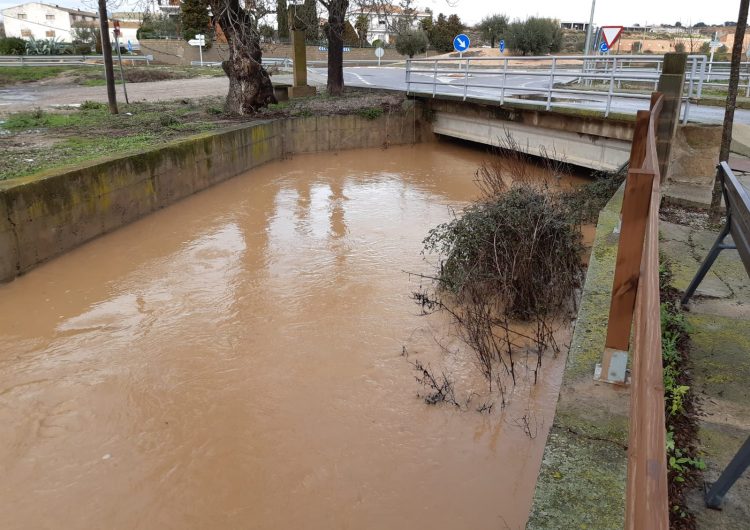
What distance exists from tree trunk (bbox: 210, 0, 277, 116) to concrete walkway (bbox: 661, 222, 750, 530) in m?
12.6

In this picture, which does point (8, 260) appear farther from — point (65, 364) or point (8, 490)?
point (8, 490)

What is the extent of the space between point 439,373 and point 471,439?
1012 millimetres

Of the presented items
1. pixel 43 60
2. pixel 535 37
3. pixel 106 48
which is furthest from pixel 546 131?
pixel 535 37

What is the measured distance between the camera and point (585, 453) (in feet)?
9.15

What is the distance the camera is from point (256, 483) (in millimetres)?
4262

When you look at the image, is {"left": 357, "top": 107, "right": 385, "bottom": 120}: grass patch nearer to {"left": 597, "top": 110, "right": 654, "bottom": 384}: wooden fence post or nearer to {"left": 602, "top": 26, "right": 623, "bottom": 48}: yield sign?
{"left": 602, "top": 26, "right": 623, "bottom": 48}: yield sign

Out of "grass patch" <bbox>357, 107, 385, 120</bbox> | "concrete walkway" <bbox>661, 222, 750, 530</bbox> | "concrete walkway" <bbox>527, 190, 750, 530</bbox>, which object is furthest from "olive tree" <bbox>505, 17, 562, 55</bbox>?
"concrete walkway" <bbox>527, 190, 750, 530</bbox>

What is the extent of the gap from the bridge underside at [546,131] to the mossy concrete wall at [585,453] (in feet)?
27.5

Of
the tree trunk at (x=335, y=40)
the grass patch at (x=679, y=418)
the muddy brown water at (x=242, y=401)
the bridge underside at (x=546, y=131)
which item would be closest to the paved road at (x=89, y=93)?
the tree trunk at (x=335, y=40)

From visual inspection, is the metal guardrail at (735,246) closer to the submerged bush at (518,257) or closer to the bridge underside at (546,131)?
the submerged bush at (518,257)

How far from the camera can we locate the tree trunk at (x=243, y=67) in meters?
15.0

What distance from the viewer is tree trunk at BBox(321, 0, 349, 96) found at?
59.7ft

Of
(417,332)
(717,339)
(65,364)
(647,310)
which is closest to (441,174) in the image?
(417,332)

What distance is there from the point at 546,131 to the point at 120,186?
9.42 m
